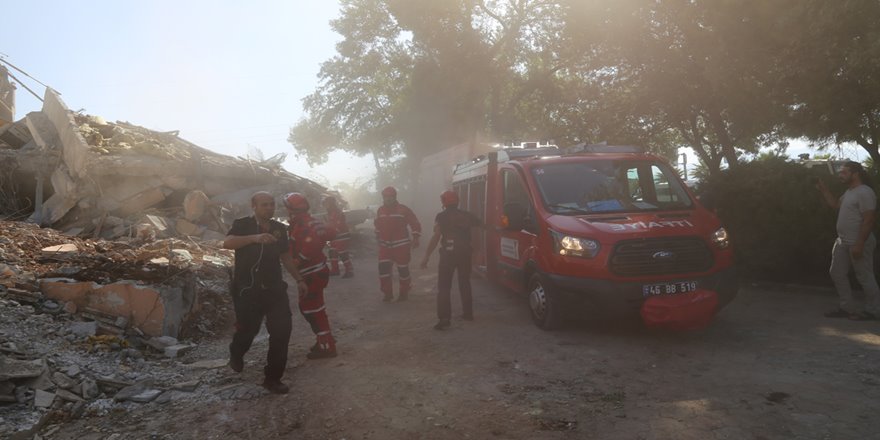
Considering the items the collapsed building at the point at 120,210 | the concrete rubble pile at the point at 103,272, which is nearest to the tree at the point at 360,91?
the collapsed building at the point at 120,210

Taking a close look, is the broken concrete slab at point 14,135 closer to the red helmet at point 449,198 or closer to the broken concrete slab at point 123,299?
the broken concrete slab at point 123,299

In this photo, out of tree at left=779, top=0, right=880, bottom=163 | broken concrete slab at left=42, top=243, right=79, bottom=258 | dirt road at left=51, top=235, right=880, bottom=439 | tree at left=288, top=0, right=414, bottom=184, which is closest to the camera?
dirt road at left=51, top=235, right=880, bottom=439

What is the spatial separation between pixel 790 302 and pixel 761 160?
101 inches

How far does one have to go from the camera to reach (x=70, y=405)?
4672mm

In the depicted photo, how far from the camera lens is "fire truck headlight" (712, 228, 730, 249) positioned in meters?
6.37

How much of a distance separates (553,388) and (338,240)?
7499 mm

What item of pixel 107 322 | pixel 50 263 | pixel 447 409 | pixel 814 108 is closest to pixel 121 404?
pixel 107 322

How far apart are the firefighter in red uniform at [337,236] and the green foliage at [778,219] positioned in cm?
646

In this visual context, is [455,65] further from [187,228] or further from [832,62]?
[832,62]

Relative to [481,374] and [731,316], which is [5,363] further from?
[731,316]

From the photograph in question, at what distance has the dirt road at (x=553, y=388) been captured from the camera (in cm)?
410

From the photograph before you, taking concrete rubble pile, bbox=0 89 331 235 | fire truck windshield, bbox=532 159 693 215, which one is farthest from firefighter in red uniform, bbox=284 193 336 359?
concrete rubble pile, bbox=0 89 331 235

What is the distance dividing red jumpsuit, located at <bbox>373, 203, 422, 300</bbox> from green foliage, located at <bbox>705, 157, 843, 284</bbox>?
14.4ft

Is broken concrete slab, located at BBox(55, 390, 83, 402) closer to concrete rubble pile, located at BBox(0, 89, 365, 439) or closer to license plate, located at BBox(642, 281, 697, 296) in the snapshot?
concrete rubble pile, located at BBox(0, 89, 365, 439)
